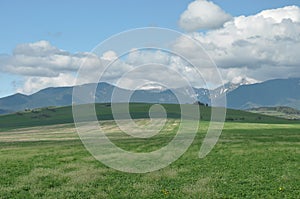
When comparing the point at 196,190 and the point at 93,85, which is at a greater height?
the point at 93,85

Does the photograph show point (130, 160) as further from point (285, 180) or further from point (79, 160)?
point (285, 180)

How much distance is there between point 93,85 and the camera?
25.7 m

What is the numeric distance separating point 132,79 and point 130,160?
15.1 metres

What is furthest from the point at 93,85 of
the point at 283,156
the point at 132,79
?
the point at 283,156

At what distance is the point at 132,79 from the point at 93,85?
11.3ft

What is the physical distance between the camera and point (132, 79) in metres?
28.3

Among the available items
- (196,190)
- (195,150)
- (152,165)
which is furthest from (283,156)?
(196,190)

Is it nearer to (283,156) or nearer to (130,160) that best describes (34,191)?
(130,160)

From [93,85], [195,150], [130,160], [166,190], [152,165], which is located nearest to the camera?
[93,85]

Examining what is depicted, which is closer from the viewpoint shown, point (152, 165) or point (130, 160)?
point (152, 165)

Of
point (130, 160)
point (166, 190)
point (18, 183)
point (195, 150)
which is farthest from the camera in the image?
point (195, 150)

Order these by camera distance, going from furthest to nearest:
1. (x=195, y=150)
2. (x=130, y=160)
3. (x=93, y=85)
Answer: (x=195, y=150)
(x=130, y=160)
(x=93, y=85)

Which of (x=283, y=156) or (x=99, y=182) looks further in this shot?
(x=283, y=156)

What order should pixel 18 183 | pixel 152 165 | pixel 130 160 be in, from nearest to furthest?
pixel 18 183 < pixel 152 165 < pixel 130 160
